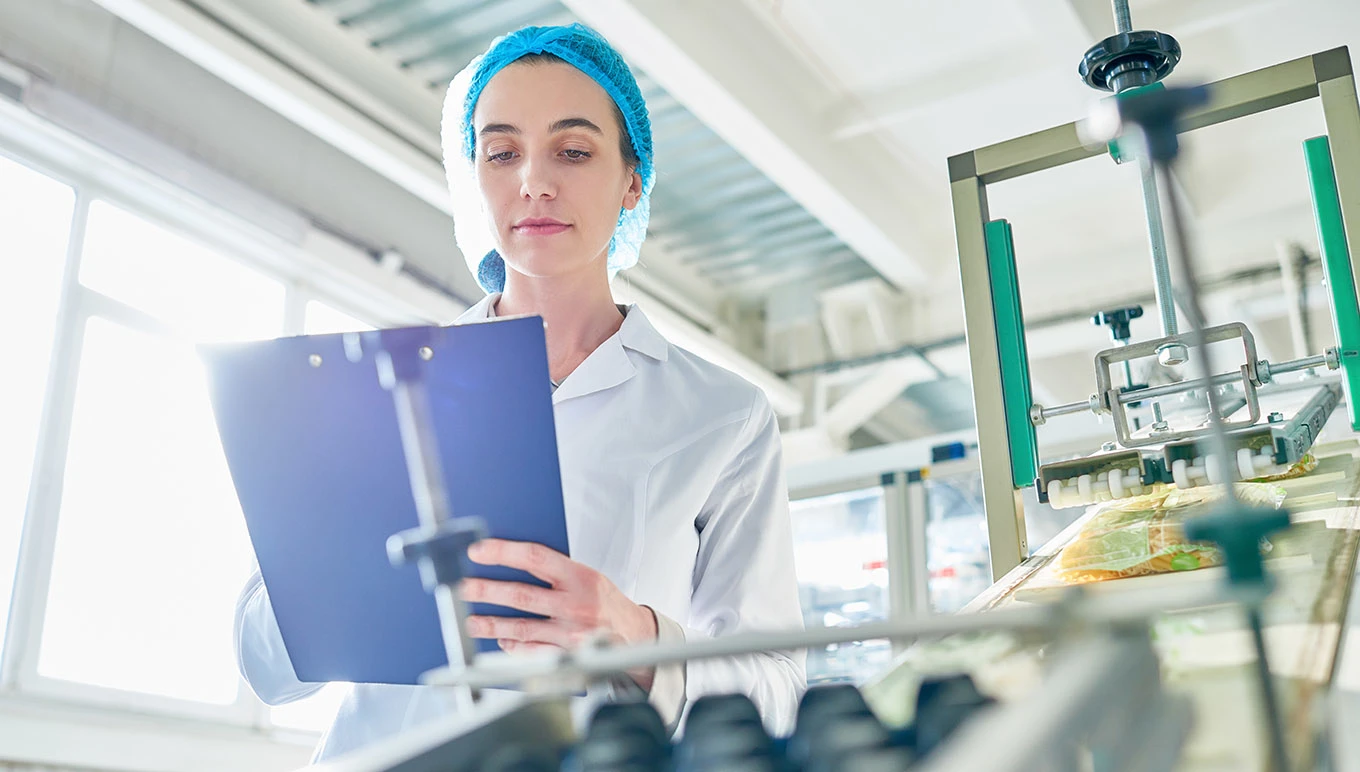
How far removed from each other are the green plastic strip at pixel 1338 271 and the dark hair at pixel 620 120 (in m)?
0.90

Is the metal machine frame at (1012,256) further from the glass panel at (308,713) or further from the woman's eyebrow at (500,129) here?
the glass panel at (308,713)

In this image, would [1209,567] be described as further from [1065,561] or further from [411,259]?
[411,259]

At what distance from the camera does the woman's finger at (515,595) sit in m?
0.88

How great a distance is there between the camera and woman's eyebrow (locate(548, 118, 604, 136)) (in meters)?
1.32

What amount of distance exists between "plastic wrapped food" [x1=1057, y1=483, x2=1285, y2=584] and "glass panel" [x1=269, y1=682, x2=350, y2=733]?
3.05m

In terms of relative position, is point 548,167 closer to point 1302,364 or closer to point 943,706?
point 943,706

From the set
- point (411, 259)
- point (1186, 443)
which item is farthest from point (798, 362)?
point (1186, 443)

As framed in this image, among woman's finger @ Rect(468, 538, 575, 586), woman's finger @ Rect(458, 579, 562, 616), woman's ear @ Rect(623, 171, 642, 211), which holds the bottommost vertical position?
woman's finger @ Rect(458, 579, 562, 616)

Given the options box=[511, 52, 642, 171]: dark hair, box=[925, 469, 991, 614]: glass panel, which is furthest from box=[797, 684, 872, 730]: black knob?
box=[925, 469, 991, 614]: glass panel

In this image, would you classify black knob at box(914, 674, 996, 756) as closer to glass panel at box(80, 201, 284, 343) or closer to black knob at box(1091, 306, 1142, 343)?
black knob at box(1091, 306, 1142, 343)

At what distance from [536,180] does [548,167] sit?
3 cm

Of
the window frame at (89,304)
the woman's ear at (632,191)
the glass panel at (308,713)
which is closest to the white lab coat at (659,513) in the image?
the woman's ear at (632,191)

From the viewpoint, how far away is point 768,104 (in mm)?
4098

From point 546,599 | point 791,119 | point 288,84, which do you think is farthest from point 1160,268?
point 288,84
